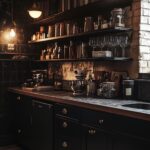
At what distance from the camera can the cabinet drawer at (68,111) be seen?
9.98ft

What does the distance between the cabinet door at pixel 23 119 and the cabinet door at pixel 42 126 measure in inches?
8.0

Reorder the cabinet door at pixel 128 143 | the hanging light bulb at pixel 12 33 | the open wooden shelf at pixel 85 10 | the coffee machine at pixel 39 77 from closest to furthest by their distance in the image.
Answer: the cabinet door at pixel 128 143 < the open wooden shelf at pixel 85 10 < the coffee machine at pixel 39 77 < the hanging light bulb at pixel 12 33

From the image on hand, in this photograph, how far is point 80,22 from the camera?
4125 millimetres

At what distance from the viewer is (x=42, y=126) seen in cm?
373

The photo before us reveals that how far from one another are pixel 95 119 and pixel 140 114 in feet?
1.95

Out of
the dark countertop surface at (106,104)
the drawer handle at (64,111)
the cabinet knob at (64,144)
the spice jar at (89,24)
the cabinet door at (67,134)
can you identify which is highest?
the spice jar at (89,24)

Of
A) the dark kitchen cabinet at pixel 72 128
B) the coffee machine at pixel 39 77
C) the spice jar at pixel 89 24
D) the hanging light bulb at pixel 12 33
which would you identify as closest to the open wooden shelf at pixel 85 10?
Answer: the spice jar at pixel 89 24

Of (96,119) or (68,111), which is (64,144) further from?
(96,119)

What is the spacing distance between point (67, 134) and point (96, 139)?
0.56 meters

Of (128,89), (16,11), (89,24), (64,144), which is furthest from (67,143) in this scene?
(16,11)

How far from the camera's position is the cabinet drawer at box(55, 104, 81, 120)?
9.98 ft

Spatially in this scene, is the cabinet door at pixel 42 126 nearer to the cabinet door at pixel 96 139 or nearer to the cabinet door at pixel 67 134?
the cabinet door at pixel 67 134

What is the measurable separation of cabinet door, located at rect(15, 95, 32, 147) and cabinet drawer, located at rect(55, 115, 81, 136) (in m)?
0.84

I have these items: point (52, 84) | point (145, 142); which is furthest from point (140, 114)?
point (52, 84)
